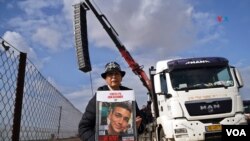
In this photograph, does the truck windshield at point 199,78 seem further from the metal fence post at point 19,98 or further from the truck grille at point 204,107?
the metal fence post at point 19,98

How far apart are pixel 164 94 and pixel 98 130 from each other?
7.77 m

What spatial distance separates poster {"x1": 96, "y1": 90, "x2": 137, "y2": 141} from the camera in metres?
3.45

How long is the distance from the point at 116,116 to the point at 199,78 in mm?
7734

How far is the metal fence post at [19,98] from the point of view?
16.5ft

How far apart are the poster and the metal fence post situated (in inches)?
73.8

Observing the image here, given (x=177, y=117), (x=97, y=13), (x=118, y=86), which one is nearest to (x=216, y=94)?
(x=177, y=117)

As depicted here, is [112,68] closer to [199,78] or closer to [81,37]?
[199,78]

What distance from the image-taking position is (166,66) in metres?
11.4

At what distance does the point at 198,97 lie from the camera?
35.2ft

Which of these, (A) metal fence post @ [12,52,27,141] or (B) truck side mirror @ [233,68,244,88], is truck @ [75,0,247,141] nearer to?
(B) truck side mirror @ [233,68,244,88]

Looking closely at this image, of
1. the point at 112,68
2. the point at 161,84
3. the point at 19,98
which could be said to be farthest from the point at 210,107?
the point at 112,68

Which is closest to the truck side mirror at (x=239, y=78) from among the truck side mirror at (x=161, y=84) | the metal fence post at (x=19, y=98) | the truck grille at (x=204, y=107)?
the truck grille at (x=204, y=107)

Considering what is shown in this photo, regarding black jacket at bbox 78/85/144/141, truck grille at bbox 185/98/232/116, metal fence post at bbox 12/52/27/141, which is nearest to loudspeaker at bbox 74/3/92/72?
truck grille at bbox 185/98/232/116

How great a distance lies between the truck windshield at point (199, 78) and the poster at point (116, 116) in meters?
7.37
